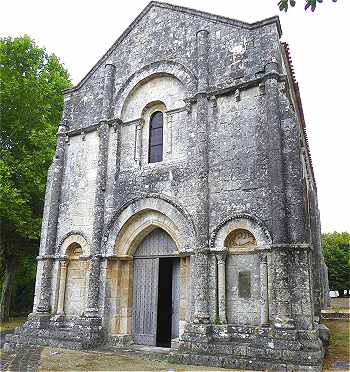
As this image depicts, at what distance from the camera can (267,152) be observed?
10258mm

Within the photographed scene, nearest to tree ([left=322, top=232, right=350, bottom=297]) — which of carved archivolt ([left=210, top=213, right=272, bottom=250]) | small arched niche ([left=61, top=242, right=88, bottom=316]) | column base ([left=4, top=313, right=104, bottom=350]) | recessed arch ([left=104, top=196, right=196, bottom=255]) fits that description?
recessed arch ([left=104, top=196, right=196, bottom=255])

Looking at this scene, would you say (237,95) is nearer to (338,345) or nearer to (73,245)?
(73,245)

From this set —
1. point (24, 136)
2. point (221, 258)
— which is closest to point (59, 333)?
point (221, 258)

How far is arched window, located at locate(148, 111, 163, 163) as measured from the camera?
12.7 m

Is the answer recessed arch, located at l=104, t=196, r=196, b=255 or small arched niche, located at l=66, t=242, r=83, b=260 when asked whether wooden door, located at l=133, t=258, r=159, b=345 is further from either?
small arched niche, located at l=66, t=242, r=83, b=260

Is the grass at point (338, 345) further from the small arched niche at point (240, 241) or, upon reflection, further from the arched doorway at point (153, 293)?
the arched doorway at point (153, 293)

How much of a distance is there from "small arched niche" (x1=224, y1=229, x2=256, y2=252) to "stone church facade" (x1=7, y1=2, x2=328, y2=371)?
1.6 inches

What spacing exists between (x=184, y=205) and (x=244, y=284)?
2822 millimetres

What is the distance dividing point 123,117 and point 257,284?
24.8 feet

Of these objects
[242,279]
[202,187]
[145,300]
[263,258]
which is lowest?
[145,300]

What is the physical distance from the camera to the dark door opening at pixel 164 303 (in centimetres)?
1260

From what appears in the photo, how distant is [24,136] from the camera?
1912cm

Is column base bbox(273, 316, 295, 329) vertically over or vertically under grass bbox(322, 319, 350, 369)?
over

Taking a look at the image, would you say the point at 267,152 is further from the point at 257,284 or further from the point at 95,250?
the point at 95,250
